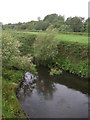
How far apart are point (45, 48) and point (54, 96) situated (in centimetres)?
1742

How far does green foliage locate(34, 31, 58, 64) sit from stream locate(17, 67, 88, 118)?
215 inches

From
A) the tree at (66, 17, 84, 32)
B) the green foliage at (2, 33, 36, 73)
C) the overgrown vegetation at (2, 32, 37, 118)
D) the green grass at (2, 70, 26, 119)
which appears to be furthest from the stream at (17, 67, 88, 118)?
the tree at (66, 17, 84, 32)

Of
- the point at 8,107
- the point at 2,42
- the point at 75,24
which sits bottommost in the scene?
the point at 8,107

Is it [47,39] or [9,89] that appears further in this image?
[47,39]

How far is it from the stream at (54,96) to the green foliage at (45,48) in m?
5.47

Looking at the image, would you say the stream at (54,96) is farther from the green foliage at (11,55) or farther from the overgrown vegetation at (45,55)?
the green foliage at (11,55)

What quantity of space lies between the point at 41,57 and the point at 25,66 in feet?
35.9

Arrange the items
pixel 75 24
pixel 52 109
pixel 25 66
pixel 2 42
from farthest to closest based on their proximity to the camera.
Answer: pixel 75 24, pixel 25 66, pixel 2 42, pixel 52 109

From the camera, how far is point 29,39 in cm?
6688

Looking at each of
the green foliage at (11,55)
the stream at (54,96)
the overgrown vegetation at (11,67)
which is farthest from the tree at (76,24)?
the green foliage at (11,55)

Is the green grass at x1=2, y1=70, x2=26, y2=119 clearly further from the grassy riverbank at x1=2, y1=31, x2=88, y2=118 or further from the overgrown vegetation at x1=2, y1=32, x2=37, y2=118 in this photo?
the grassy riverbank at x1=2, y1=31, x2=88, y2=118

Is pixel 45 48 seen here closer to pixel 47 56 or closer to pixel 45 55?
pixel 45 55

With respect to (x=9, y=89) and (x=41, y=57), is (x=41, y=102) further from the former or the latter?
(x=41, y=57)

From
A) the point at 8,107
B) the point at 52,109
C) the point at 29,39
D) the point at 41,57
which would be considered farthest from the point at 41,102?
the point at 29,39
